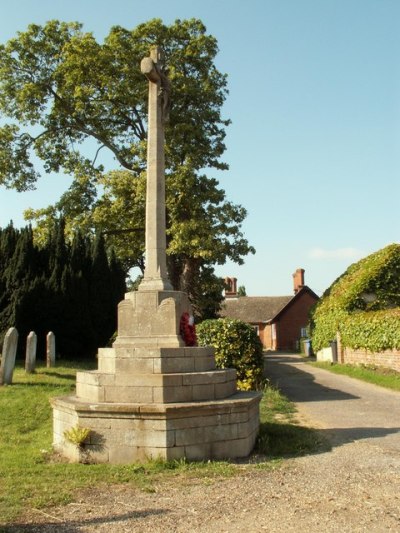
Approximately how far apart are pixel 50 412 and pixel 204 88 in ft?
54.5

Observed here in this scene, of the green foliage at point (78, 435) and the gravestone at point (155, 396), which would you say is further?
the green foliage at point (78, 435)

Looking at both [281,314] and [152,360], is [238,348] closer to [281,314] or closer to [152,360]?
[152,360]

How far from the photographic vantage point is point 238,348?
42.6ft

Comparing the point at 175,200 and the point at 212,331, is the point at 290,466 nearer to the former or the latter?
the point at 212,331

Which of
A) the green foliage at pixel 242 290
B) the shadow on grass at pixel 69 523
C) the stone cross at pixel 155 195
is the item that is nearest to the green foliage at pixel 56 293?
the stone cross at pixel 155 195

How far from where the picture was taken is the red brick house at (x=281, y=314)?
46.8 metres

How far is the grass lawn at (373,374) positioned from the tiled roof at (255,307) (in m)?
27.9

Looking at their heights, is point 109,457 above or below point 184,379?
below

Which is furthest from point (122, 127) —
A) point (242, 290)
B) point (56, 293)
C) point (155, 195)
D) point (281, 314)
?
point (242, 290)

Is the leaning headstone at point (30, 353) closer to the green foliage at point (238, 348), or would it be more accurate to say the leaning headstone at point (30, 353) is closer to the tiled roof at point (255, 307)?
the green foliage at point (238, 348)

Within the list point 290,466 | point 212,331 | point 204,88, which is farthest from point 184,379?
point 204,88

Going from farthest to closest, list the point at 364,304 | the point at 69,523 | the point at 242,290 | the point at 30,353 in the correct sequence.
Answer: the point at 242,290, the point at 364,304, the point at 30,353, the point at 69,523

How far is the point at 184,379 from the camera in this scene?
279 inches

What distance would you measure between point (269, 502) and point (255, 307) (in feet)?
152
